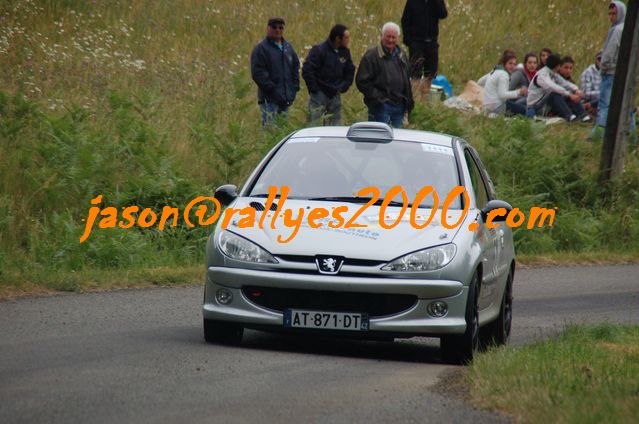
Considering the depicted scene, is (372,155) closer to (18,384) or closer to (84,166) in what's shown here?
(18,384)

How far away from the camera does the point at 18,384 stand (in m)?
8.02

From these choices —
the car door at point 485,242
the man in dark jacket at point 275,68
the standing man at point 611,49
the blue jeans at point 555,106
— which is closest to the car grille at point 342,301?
the car door at point 485,242

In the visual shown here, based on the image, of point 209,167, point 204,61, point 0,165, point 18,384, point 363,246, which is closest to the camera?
point 18,384

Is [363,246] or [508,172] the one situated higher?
[363,246]

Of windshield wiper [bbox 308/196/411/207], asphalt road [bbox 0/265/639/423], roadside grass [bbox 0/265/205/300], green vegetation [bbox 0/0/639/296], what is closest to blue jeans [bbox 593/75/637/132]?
green vegetation [bbox 0/0/639/296]

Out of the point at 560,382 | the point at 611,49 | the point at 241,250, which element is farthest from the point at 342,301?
the point at 611,49

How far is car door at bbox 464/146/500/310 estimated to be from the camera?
414 inches

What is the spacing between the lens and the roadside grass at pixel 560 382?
23.8 feet

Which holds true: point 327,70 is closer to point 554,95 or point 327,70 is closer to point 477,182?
point 554,95

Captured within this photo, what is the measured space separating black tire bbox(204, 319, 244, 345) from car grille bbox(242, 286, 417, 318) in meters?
0.50

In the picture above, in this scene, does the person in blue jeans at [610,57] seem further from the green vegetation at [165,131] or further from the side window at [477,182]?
the side window at [477,182]

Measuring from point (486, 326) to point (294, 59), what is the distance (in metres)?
10.2

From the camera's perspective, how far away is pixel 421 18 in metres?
25.7

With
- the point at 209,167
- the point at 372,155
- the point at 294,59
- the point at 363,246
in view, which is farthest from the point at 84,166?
the point at 363,246
